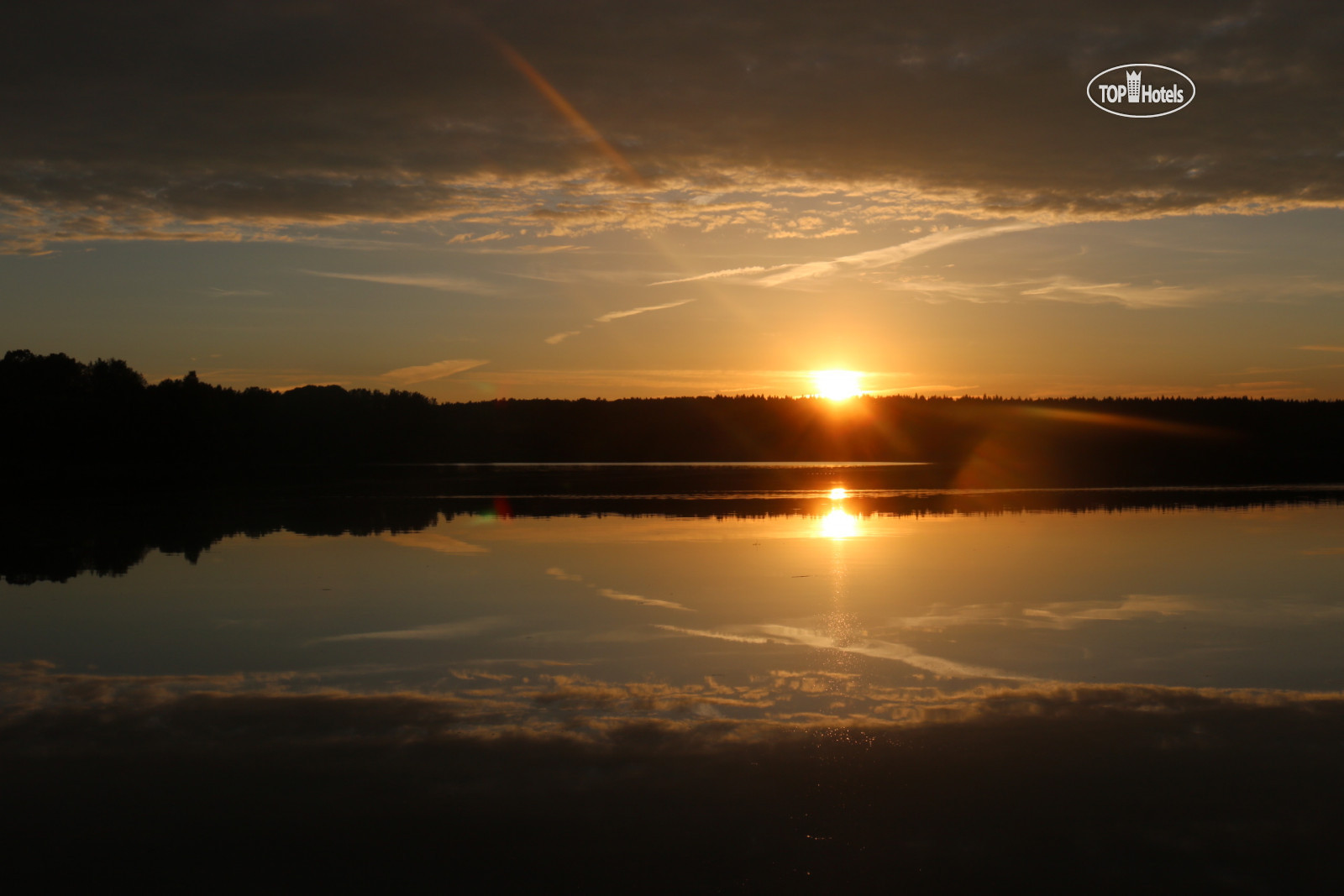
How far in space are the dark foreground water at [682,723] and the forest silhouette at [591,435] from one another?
3681 cm

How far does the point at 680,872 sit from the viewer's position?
6.06 meters

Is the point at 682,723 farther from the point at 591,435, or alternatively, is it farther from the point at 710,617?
the point at 591,435

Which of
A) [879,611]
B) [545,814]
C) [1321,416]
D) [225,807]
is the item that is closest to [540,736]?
[545,814]

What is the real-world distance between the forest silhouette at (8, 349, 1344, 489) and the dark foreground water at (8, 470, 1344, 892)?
121ft

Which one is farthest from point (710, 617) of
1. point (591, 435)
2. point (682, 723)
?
point (591, 435)

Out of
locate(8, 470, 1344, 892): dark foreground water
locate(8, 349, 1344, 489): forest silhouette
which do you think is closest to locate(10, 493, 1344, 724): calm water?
locate(8, 470, 1344, 892): dark foreground water

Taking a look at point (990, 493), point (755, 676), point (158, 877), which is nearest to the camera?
point (158, 877)

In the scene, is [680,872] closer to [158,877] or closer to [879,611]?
[158,877]

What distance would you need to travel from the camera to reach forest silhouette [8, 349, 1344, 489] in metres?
71.5

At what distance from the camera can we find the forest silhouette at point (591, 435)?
71.5 m

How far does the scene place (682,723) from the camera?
8.91 metres

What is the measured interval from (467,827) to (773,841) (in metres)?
2.09

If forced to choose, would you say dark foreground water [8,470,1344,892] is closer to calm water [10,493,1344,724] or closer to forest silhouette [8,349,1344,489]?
calm water [10,493,1344,724]

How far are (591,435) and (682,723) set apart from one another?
127546 mm
